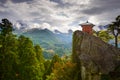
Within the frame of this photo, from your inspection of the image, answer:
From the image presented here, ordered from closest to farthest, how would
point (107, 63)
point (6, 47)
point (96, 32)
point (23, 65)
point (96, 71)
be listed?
point (96, 71)
point (107, 63)
point (6, 47)
point (23, 65)
point (96, 32)

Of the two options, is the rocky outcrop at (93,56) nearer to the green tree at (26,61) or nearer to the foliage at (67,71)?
the foliage at (67,71)

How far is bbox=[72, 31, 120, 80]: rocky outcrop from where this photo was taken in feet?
132

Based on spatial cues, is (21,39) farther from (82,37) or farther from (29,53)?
(82,37)

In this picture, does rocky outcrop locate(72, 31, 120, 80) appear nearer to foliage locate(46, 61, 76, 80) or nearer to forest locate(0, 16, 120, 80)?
forest locate(0, 16, 120, 80)

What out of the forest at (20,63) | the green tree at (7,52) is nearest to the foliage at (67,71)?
the forest at (20,63)

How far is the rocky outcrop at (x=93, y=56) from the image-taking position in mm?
40128

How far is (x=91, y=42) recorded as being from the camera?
44.6 meters

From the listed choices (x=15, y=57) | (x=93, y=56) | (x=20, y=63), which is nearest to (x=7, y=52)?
(x=15, y=57)

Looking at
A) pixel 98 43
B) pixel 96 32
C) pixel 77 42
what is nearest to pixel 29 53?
pixel 77 42

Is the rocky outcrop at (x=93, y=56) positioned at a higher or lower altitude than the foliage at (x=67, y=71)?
higher

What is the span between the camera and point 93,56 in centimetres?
4309

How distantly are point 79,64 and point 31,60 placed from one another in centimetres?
1175

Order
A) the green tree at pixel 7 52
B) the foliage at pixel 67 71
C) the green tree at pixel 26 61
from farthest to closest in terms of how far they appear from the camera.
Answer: the green tree at pixel 26 61
the green tree at pixel 7 52
the foliage at pixel 67 71

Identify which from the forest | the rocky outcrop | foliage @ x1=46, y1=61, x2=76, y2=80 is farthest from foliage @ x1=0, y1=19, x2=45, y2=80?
the rocky outcrop
